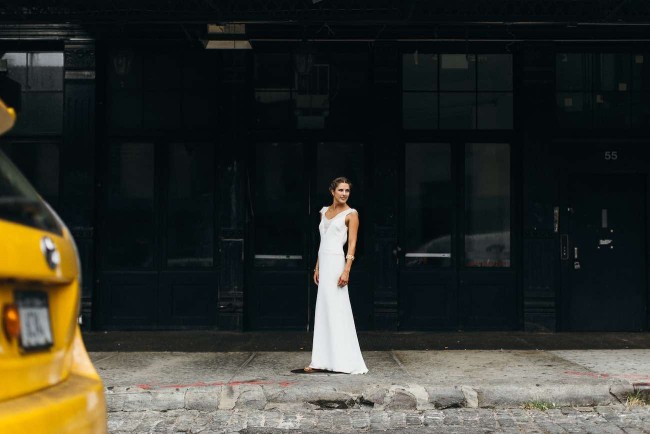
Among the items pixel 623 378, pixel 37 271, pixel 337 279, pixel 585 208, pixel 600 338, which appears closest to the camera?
pixel 37 271

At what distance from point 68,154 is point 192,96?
1.86 metres

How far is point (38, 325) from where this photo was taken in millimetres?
2818

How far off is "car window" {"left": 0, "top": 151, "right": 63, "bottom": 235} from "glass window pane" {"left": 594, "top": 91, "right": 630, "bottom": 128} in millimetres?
9774

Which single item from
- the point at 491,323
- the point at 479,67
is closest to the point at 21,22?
the point at 479,67

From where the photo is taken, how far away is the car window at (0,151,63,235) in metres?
2.77

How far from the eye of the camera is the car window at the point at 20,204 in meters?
2.77

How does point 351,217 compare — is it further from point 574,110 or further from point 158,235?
point 574,110

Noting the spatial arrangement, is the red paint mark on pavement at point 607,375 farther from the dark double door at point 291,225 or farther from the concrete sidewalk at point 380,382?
the dark double door at point 291,225

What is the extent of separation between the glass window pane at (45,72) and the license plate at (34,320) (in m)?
9.30

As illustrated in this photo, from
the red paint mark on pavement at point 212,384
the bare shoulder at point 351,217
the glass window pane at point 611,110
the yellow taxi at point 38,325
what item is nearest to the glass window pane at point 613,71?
the glass window pane at point 611,110

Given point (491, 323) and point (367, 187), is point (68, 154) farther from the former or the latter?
point (491, 323)

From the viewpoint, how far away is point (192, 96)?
38.1 feet

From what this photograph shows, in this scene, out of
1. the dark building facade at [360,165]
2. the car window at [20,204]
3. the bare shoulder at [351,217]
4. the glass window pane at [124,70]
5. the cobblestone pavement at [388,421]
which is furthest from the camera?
the glass window pane at [124,70]

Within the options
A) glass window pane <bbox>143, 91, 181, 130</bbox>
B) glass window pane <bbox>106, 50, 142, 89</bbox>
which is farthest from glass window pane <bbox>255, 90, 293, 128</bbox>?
glass window pane <bbox>106, 50, 142, 89</bbox>
